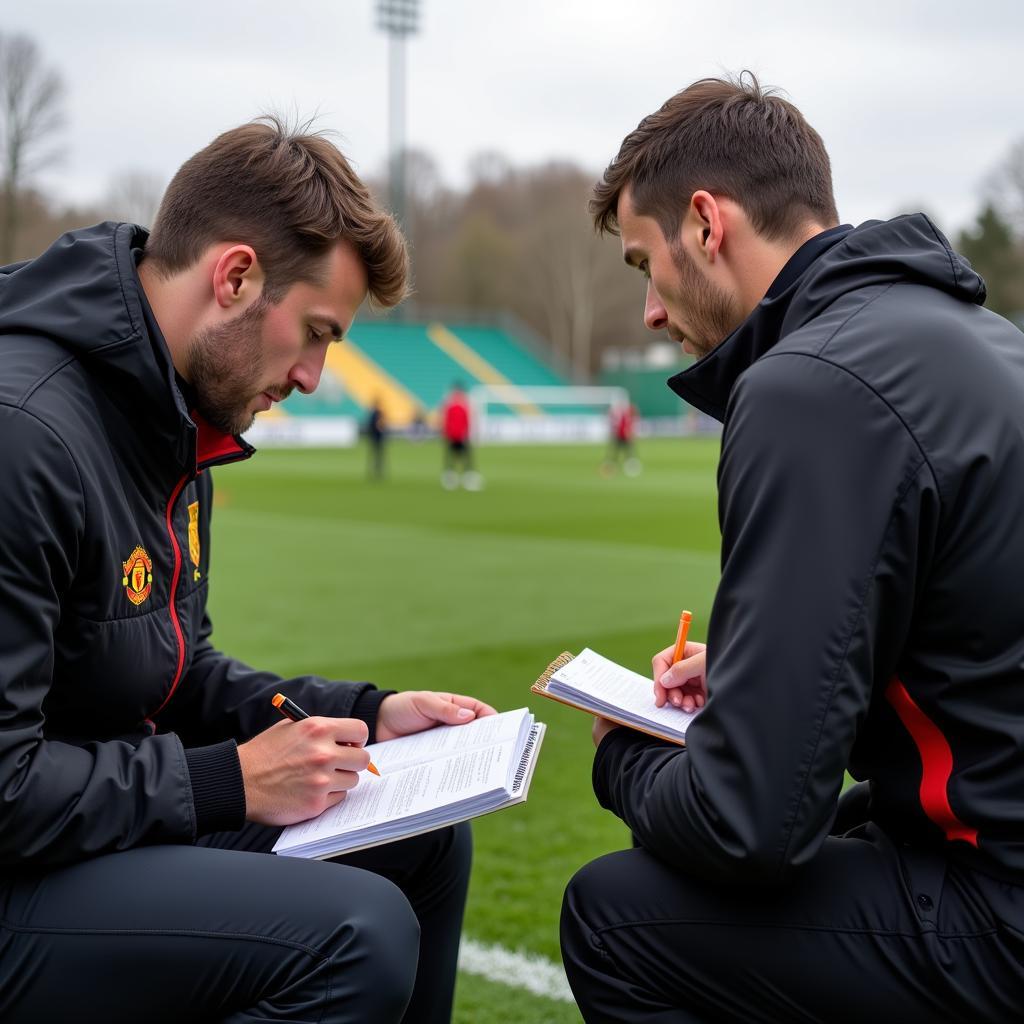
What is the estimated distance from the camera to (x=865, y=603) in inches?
64.4

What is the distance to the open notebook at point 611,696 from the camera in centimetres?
207

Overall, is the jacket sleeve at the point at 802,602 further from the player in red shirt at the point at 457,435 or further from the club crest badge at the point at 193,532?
the player in red shirt at the point at 457,435

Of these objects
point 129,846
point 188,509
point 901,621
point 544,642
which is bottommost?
point 544,642

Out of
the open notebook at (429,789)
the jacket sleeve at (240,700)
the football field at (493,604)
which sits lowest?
the football field at (493,604)

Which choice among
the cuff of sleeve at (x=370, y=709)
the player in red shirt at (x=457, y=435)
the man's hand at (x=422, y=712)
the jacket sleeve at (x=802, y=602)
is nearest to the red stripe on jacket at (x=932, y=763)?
the jacket sleeve at (x=802, y=602)

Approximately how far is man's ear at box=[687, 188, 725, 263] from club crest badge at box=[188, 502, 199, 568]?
1.15 metres

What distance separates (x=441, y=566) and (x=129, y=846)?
923cm

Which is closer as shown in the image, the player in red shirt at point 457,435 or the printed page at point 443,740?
the printed page at point 443,740

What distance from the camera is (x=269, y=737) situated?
212cm

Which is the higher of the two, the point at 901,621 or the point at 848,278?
the point at 848,278

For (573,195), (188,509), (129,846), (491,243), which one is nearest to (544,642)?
(188,509)

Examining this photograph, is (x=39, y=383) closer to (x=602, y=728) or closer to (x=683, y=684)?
(x=602, y=728)

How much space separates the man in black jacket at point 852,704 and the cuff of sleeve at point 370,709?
81 cm

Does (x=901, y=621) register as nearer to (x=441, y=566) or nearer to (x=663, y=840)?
(x=663, y=840)
